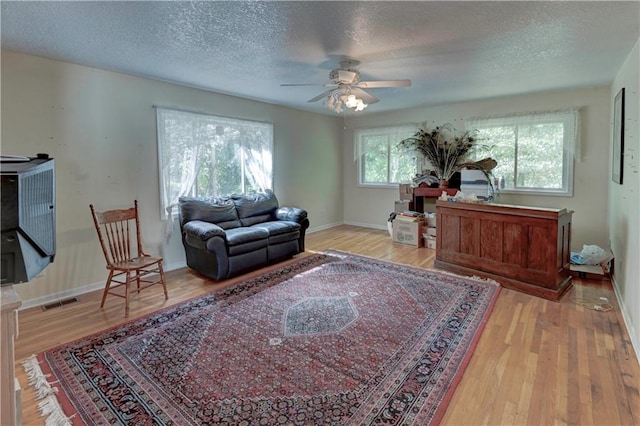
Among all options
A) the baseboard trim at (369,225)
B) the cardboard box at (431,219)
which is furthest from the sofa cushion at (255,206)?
the baseboard trim at (369,225)

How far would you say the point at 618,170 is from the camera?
3371 millimetres

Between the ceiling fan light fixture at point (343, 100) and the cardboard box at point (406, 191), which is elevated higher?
the ceiling fan light fixture at point (343, 100)

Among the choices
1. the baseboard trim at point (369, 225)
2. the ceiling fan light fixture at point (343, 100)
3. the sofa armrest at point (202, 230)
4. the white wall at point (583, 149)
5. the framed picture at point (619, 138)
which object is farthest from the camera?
the baseboard trim at point (369, 225)

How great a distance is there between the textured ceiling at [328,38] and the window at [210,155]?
603 mm

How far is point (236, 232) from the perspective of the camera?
13.3 feet

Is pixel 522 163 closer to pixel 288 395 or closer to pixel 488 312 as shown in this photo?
pixel 488 312

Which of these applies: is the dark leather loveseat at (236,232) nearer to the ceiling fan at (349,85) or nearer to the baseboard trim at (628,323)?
the ceiling fan at (349,85)

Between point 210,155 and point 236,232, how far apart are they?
1.31 m

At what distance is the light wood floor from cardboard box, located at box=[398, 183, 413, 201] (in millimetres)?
2686

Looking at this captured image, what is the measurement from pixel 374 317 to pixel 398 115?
4527mm

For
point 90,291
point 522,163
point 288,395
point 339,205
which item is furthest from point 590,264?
point 90,291

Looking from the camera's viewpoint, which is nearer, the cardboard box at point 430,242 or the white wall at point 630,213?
the white wall at point 630,213

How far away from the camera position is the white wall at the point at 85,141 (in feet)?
10.3

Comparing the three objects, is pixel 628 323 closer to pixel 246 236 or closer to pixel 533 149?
pixel 533 149
